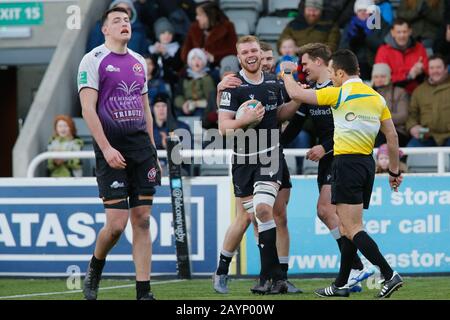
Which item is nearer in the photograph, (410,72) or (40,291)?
(40,291)

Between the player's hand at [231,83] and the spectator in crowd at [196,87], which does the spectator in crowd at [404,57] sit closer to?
the spectator in crowd at [196,87]

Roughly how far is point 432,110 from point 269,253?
4.93m

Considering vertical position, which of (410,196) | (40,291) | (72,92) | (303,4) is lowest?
(40,291)

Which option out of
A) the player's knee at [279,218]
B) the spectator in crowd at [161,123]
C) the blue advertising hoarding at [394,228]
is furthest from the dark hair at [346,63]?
the spectator in crowd at [161,123]

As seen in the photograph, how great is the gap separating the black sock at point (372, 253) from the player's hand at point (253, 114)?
1285 millimetres

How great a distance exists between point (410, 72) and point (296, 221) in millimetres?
3323

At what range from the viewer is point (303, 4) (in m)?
16.6

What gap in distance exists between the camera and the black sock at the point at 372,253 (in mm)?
9445

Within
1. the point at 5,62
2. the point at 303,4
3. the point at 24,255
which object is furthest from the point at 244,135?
the point at 5,62

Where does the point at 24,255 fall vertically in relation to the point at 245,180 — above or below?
below

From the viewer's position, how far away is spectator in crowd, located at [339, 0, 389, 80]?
15781 millimetres

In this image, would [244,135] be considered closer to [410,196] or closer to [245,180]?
[245,180]
